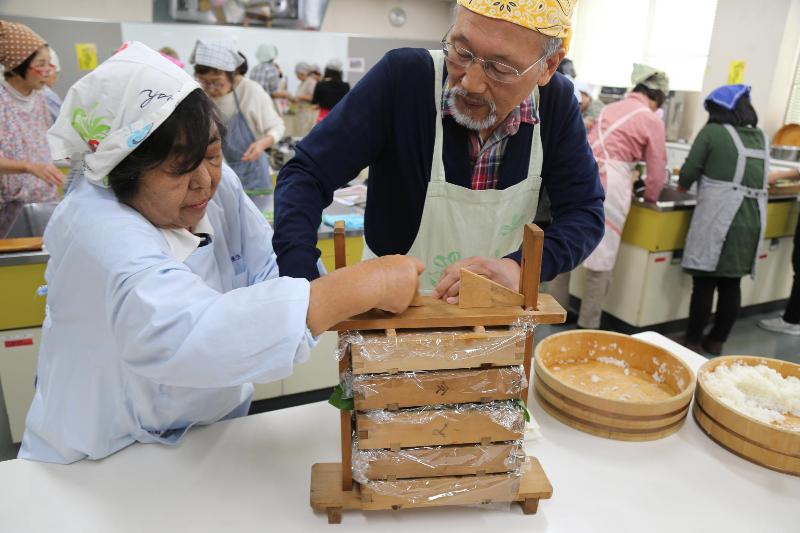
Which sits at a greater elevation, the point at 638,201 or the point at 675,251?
the point at 638,201

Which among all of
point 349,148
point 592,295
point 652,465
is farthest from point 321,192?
point 592,295

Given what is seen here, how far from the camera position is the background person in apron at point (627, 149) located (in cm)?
337

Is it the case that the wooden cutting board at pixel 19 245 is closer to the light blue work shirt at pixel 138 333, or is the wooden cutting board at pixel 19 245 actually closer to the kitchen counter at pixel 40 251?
the kitchen counter at pixel 40 251

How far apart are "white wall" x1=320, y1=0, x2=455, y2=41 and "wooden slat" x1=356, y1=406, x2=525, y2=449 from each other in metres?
8.20

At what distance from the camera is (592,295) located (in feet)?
11.8

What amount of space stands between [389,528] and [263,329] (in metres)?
0.40

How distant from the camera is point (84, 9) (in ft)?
22.1

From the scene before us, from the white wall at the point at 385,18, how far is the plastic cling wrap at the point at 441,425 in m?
8.19

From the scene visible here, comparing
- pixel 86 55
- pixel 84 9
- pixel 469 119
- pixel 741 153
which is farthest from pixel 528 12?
pixel 84 9

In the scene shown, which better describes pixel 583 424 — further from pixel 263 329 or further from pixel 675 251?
pixel 675 251

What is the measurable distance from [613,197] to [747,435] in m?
2.52

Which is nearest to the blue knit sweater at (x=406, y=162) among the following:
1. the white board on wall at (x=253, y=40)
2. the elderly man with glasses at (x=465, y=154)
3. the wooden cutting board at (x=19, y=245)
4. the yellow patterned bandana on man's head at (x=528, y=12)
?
the elderly man with glasses at (x=465, y=154)

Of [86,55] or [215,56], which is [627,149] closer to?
[215,56]

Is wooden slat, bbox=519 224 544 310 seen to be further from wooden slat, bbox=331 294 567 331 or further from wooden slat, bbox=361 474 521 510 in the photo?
wooden slat, bbox=361 474 521 510
